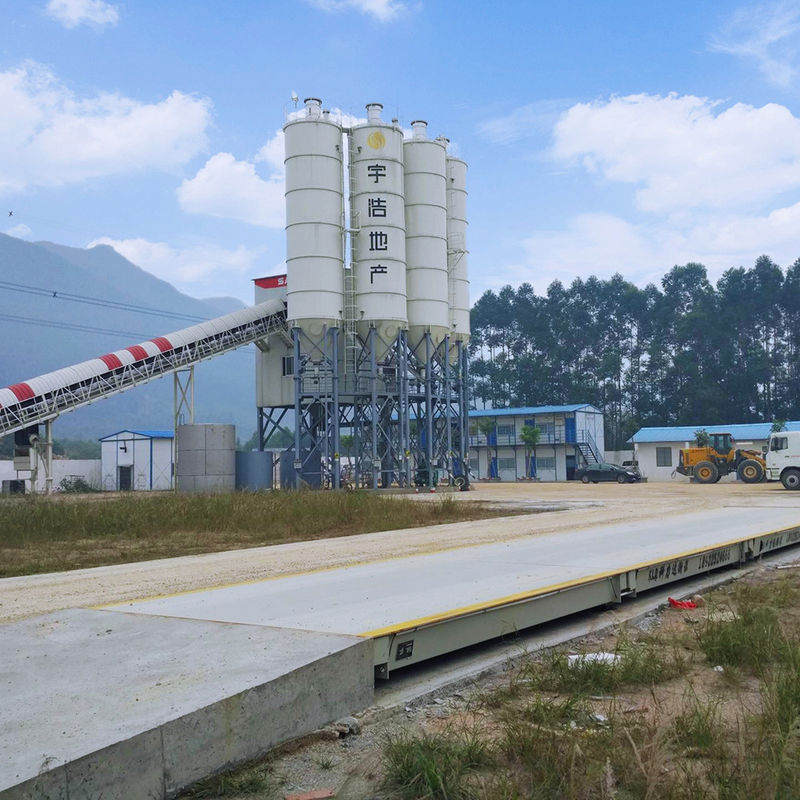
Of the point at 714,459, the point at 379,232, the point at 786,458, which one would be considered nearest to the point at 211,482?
the point at 379,232

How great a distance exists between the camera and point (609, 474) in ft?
184

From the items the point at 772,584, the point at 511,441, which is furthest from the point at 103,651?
the point at 511,441

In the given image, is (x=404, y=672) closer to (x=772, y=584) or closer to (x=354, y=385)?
(x=772, y=584)

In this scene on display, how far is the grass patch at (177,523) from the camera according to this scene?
547 inches

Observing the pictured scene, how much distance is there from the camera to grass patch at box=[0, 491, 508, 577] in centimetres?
1388

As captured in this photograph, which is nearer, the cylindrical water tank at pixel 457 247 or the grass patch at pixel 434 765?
the grass patch at pixel 434 765

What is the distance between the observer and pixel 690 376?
8612 cm

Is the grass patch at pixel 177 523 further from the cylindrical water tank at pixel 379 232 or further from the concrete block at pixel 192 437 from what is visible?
the cylindrical water tank at pixel 379 232

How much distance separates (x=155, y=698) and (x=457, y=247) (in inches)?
1769

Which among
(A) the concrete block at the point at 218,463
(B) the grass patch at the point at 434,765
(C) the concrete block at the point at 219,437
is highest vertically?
(C) the concrete block at the point at 219,437

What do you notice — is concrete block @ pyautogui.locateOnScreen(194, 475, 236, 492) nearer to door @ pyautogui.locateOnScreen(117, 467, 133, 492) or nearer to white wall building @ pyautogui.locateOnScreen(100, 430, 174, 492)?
white wall building @ pyautogui.locateOnScreen(100, 430, 174, 492)

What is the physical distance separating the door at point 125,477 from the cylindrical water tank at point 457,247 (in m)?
24.1

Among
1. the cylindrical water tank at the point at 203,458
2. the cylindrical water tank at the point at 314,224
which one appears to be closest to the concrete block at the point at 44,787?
the cylindrical water tank at the point at 203,458

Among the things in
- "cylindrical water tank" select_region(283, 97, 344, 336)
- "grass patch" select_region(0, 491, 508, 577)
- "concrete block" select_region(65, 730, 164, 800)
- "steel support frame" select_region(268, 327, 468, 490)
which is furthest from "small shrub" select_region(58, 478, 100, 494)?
"concrete block" select_region(65, 730, 164, 800)
